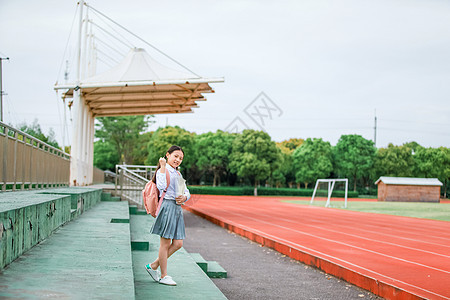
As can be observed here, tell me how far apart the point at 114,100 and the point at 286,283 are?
15.8 metres

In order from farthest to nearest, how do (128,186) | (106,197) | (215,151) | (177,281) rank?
(215,151) → (128,186) → (106,197) → (177,281)

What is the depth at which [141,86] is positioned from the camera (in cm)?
1855

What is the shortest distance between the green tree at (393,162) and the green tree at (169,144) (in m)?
27.1

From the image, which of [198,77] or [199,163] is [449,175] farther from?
[198,77]

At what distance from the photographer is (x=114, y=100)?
2139 centimetres

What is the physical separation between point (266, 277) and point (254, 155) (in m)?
50.1

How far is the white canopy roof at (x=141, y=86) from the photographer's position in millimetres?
18016

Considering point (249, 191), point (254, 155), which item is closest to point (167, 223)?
point (249, 191)

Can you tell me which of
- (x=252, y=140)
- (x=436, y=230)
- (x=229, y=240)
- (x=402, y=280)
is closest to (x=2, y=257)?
(x=402, y=280)

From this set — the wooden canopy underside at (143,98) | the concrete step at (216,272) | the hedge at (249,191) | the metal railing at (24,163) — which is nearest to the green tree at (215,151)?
the hedge at (249,191)

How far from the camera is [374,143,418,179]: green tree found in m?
67.2

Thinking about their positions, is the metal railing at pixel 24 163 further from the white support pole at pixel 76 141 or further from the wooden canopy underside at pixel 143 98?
the wooden canopy underside at pixel 143 98

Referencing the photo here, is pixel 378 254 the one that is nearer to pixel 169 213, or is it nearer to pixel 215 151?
pixel 169 213

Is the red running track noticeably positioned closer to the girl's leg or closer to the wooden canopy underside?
the girl's leg
